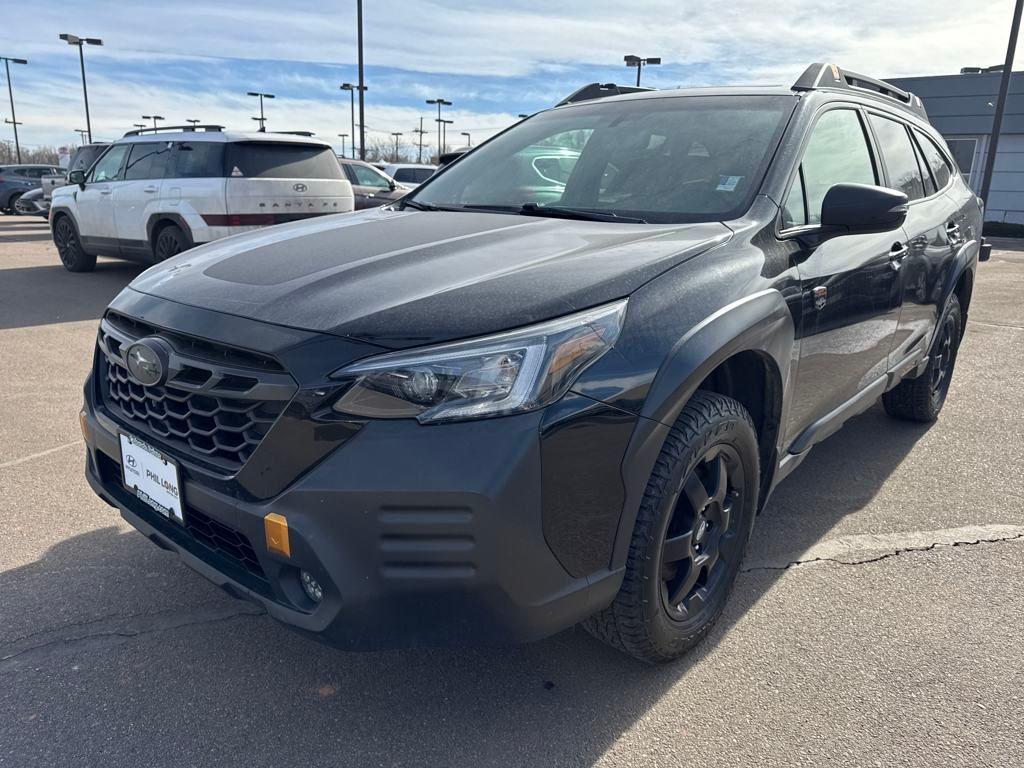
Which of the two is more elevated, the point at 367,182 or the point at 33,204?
the point at 367,182

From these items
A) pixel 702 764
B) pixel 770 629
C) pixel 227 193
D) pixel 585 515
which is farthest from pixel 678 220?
pixel 227 193

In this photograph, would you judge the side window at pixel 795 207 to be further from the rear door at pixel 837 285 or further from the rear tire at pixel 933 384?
the rear tire at pixel 933 384

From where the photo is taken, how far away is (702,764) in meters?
1.99

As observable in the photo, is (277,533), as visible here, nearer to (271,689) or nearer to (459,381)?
(459,381)

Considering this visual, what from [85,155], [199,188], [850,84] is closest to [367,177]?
[85,155]

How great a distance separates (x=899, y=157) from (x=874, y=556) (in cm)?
193

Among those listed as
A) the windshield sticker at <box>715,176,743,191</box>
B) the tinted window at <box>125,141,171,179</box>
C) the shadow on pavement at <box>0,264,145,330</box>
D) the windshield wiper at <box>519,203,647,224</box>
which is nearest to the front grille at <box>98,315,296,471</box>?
the windshield wiper at <box>519,203,647,224</box>

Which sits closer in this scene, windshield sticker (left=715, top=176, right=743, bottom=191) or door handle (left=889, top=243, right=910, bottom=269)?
windshield sticker (left=715, top=176, right=743, bottom=191)

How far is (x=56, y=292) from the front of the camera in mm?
9070

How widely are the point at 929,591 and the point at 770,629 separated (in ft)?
2.31

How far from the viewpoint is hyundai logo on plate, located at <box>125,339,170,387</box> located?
2.00 meters

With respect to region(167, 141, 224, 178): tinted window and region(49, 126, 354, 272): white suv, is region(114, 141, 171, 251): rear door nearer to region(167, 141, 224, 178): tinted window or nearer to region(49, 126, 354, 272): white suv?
region(49, 126, 354, 272): white suv

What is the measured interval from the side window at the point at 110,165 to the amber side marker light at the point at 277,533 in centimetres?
950

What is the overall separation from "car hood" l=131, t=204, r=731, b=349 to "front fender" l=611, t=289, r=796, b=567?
0.20 m
